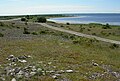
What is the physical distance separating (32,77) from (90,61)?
18.3 feet

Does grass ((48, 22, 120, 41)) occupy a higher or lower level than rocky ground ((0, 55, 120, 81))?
lower

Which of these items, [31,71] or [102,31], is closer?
[31,71]

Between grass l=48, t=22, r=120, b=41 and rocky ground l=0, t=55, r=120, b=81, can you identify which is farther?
grass l=48, t=22, r=120, b=41

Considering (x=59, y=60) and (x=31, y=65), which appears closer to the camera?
(x=31, y=65)

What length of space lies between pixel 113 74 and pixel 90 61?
307cm

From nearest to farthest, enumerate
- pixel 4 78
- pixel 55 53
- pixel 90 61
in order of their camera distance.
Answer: pixel 4 78 < pixel 90 61 < pixel 55 53

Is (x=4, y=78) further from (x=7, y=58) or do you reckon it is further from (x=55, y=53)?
(x=55, y=53)

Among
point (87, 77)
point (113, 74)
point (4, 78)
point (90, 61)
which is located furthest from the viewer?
point (90, 61)

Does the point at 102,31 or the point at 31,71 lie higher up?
the point at 31,71

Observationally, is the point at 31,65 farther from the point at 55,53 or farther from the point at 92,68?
the point at 55,53

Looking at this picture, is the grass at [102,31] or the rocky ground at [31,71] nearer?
the rocky ground at [31,71]

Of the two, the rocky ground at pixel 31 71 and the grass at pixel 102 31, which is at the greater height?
the rocky ground at pixel 31 71

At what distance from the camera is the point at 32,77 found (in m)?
10.8

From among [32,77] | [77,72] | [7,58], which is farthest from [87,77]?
[7,58]
